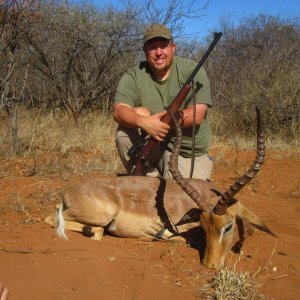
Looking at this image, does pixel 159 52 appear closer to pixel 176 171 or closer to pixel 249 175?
Answer: pixel 176 171

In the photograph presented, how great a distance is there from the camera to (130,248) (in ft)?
13.3

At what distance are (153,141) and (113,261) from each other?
1.70 metres

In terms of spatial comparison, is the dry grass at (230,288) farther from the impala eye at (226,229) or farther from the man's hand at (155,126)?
the man's hand at (155,126)

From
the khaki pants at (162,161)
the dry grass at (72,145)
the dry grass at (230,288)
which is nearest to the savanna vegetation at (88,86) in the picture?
the dry grass at (72,145)

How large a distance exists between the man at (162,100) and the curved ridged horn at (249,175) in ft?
4.69

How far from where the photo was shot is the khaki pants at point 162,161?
5.39 meters

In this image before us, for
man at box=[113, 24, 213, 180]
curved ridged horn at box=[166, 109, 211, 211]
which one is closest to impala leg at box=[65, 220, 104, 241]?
curved ridged horn at box=[166, 109, 211, 211]

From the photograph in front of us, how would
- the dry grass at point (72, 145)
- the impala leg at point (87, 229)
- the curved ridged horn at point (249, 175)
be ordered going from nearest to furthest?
the curved ridged horn at point (249, 175), the impala leg at point (87, 229), the dry grass at point (72, 145)

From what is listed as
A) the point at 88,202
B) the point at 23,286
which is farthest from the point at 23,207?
the point at 23,286

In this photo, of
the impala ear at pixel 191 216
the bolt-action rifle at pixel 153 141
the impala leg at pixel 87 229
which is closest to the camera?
the impala ear at pixel 191 216

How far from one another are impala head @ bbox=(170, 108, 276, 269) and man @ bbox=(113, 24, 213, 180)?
1250 mm

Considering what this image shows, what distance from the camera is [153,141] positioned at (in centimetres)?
492

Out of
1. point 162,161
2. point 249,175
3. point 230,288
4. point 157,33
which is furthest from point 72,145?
point 230,288

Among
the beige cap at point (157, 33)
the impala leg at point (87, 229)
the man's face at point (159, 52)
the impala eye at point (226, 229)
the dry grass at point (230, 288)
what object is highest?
the beige cap at point (157, 33)
